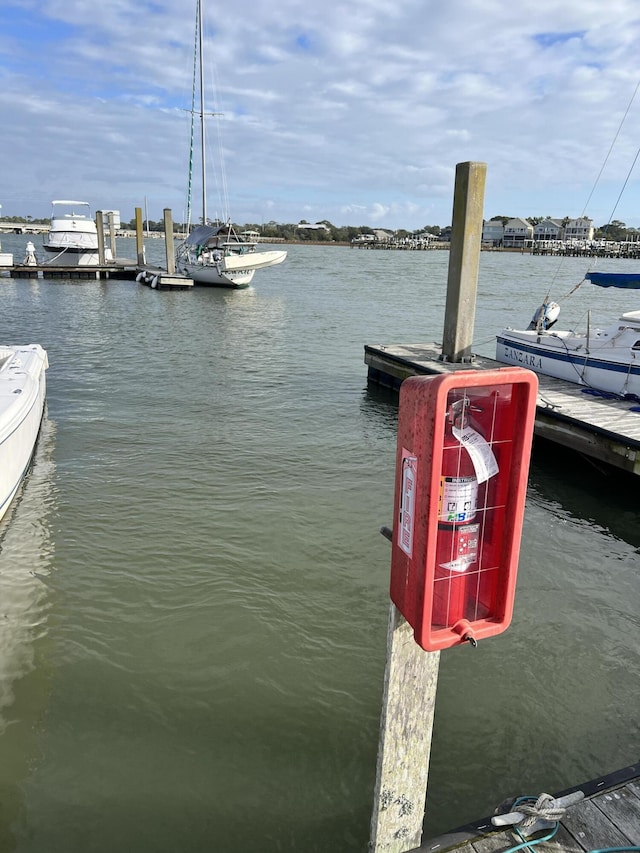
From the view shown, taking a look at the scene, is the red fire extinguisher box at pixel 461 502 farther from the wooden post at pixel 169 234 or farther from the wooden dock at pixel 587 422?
the wooden post at pixel 169 234

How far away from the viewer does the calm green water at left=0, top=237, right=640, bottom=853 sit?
12.2 ft

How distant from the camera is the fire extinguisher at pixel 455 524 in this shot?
240 cm

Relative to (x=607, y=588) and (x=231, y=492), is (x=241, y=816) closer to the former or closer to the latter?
(x=607, y=588)

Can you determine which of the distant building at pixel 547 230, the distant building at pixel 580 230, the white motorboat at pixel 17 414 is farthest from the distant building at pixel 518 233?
the white motorboat at pixel 17 414

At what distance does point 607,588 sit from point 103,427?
8410 millimetres

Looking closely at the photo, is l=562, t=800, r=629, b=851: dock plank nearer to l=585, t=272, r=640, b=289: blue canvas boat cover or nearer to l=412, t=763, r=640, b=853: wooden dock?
l=412, t=763, r=640, b=853: wooden dock

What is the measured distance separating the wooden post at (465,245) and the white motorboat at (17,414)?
5.70 metres

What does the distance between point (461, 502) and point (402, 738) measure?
1.09 m

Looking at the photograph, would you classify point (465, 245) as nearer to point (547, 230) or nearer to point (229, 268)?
point (229, 268)

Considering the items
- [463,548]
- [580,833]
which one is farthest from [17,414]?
[580,833]

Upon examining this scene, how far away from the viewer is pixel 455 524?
2455 millimetres

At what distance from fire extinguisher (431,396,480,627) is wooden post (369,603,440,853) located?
0.65 ft

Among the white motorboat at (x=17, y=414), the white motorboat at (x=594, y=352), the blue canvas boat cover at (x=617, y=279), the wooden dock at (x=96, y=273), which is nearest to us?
the white motorboat at (x=17, y=414)

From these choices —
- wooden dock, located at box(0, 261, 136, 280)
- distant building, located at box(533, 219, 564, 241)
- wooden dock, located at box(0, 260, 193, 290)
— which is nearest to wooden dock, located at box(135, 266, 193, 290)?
wooden dock, located at box(0, 260, 193, 290)
